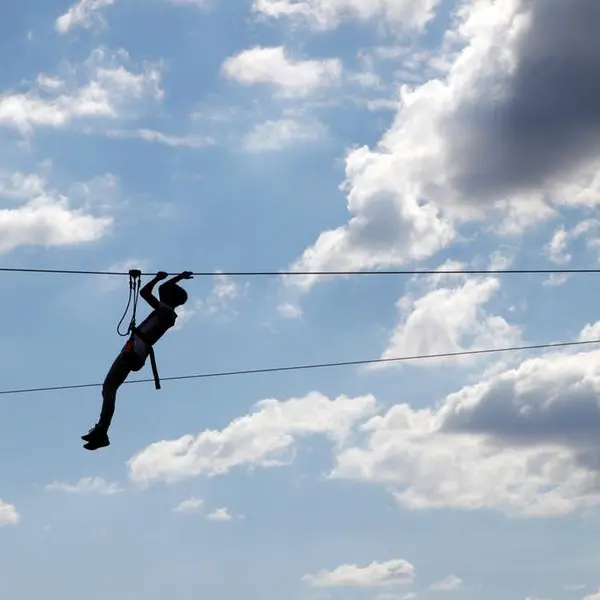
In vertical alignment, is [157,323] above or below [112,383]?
above

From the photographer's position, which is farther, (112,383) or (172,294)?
(172,294)

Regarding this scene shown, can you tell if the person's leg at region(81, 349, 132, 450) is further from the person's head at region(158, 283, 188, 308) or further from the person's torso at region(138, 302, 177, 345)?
the person's head at region(158, 283, 188, 308)

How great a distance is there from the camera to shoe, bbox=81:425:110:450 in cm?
2339

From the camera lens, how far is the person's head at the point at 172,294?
23.9 m

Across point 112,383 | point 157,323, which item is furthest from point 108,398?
point 157,323

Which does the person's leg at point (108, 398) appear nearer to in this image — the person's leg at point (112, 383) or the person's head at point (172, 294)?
the person's leg at point (112, 383)

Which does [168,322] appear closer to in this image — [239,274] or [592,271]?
[239,274]

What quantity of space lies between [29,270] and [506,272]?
9606mm

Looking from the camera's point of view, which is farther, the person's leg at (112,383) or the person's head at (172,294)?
the person's head at (172,294)

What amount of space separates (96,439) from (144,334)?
2.00m

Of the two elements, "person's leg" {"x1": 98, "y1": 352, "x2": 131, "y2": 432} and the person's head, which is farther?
the person's head

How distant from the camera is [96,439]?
2344 cm

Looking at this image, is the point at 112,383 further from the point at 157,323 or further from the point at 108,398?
the point at 157,323

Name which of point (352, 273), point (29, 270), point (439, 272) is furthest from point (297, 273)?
point (29, 270)
